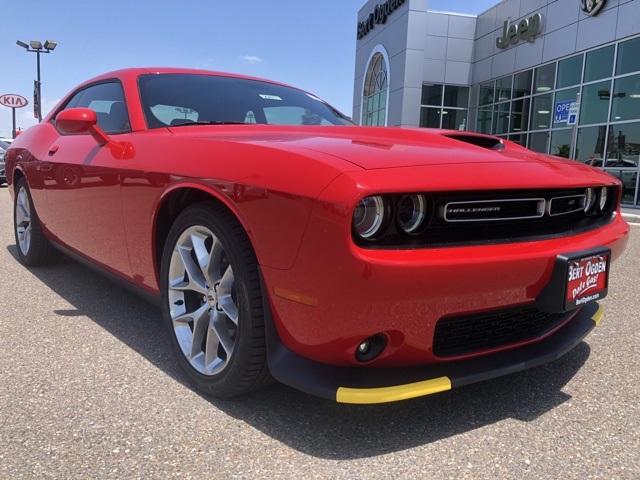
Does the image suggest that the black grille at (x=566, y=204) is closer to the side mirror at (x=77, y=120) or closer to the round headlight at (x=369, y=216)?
the round headlight at (x=369, y=216)

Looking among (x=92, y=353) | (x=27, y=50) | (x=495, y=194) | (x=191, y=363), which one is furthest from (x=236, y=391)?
(x=27, y=50)

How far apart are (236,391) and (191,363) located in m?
0.31

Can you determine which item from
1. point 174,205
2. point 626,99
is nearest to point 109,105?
point 174,205

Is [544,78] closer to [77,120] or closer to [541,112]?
[541,112]

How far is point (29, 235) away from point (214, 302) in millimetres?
2794

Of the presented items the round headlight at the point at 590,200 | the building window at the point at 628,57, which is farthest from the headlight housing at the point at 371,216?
the building window at the point at 628,57

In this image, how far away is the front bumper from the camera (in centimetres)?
165

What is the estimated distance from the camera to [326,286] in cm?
158

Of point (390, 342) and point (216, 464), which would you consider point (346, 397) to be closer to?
point (390, 342)

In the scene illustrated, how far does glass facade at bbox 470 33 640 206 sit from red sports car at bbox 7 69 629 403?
11.7m

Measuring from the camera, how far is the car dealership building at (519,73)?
12633 millimetres

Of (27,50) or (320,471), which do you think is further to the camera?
(27,50)

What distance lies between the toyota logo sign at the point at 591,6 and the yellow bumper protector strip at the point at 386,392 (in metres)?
14.7

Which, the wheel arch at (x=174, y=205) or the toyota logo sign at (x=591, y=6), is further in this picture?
the toyota logo sign at (x=591, y=6)
